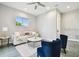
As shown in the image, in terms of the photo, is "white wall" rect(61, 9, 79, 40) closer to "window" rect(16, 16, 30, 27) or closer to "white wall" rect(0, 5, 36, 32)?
"window" rect(16, 16, 30, 27)

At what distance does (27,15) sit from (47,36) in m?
2.64

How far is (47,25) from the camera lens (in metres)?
7.46

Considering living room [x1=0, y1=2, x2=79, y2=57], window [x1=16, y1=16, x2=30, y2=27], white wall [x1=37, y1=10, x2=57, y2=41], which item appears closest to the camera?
living room [x1=0, y1=2, x2=79, y2=57]

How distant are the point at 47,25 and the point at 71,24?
2.24 m

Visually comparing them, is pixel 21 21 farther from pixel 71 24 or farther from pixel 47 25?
pixel 71 24

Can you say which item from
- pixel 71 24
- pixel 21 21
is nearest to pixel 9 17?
pixel 21 21

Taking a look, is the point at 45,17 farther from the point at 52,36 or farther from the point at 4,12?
the point at 4,12

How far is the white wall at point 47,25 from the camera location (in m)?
6.98

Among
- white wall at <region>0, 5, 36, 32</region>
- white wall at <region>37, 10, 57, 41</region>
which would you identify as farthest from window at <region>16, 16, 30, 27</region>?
white wall at <region>37, 10, 57, 41</region>

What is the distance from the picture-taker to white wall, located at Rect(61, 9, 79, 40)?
24.3 ft

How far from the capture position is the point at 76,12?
7438mm

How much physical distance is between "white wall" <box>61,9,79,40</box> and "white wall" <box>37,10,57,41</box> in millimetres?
1405

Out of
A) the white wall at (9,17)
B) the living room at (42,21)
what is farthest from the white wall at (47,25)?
the white wall at (9,17)

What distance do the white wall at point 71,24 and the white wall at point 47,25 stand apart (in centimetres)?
141
